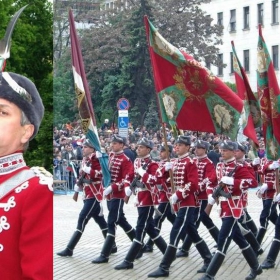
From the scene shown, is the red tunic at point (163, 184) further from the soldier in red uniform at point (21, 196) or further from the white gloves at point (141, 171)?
the soldier in red uniform at point (21, 196)

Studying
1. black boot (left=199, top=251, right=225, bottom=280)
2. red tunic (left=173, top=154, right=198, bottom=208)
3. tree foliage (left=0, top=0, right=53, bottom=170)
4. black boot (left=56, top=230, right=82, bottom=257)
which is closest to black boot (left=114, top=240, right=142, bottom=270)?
black boot (left=56, top=230, right=82, bottom=257)

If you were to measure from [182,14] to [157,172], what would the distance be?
200 cm

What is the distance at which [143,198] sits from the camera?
11.3 metres

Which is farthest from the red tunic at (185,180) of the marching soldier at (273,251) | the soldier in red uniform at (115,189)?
the marching soldier at (273,251)

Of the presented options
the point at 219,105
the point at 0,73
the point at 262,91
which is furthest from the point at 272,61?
the point at 0,73

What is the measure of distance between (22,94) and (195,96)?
744cm

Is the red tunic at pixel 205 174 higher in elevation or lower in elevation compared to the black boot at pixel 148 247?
higher

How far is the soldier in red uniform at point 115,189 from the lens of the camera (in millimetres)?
11516

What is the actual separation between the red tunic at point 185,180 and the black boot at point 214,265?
2.53 feet

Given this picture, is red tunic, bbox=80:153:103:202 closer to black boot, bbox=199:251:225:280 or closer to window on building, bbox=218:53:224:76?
window on building, bbox=218:53:224:76

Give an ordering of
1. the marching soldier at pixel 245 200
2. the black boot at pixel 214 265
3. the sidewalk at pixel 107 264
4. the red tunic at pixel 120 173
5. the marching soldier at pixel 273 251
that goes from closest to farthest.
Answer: the black boot at pixel 214 265 < the marching soldier at pixel 245 200 < the sidewalk at pixel 107 264 < the marching soldier at pixel 273 251 < the red tunic at pixel 120 173

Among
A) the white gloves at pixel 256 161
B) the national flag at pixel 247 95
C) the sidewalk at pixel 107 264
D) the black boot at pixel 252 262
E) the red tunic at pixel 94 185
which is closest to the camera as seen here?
the black boot at pixel 252 262

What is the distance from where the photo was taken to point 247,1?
1212 cm

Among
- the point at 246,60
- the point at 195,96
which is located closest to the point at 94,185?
the point at 195,96
